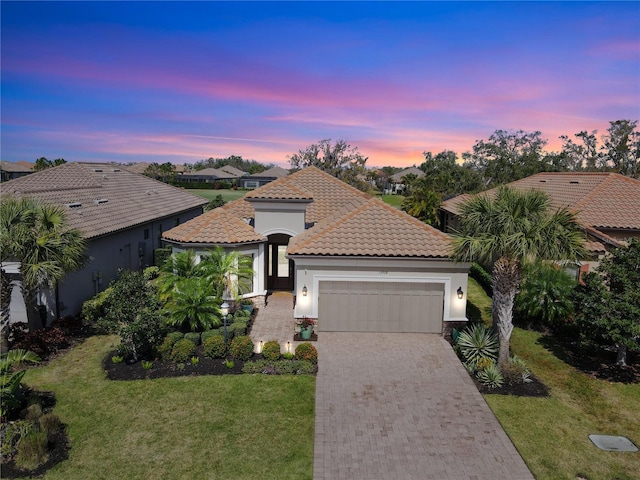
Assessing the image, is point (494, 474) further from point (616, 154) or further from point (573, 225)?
point (616, 154)

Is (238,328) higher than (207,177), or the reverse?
(207,177)

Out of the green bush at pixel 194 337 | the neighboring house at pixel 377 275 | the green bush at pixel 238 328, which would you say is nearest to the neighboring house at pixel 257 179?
the neighboring house at pixel 377 275

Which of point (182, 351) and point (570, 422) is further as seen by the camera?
point (182, 351)

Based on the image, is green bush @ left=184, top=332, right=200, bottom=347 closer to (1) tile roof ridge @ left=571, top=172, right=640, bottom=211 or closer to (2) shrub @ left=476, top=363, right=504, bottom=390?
(2) shrub @ left=476, top=363, right=504, bottom=390

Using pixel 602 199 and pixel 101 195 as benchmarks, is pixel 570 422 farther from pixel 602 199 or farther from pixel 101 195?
pixel 101 195

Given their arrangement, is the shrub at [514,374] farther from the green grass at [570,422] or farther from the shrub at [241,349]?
the shrub at [241,349]

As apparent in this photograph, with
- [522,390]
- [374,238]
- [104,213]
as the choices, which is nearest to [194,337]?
[374,238]
